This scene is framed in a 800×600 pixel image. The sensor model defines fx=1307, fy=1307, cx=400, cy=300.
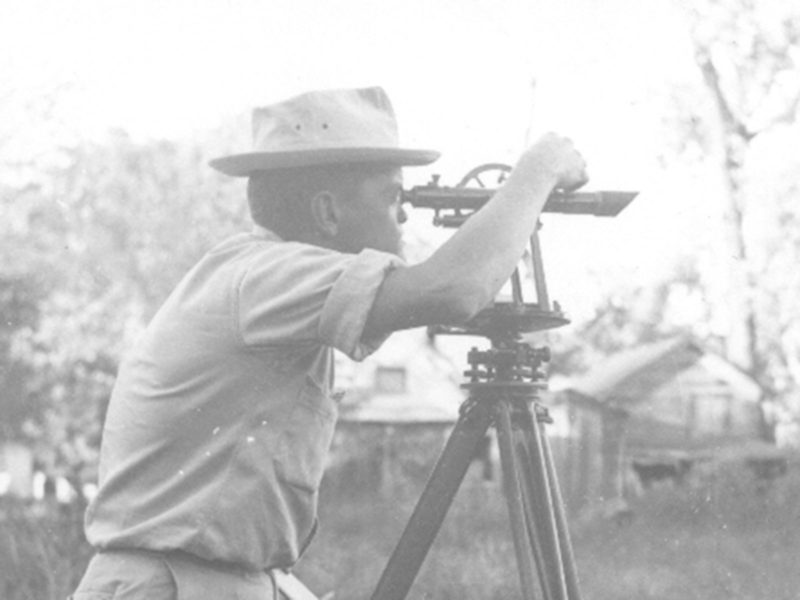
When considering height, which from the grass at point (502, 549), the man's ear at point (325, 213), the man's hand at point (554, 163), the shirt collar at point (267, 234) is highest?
the man's hand at point (554, 163)

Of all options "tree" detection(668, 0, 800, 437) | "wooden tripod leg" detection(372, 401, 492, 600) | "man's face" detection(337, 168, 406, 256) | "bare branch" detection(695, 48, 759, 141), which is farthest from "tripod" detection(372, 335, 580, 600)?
"bare branch" detection(695, 48, 759, 141)

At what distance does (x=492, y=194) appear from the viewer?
81.0 inches

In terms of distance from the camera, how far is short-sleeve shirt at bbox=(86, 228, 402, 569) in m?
1.82

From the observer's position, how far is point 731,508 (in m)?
6.18

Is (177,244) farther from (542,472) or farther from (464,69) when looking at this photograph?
(542,472)

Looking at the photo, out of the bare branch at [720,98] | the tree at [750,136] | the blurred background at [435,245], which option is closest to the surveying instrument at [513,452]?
the blurred background at [435,245]

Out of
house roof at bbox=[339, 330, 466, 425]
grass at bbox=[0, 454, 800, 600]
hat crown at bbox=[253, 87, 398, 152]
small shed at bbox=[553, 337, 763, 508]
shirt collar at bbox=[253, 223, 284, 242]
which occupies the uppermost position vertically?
hat crown at bbox=[253, 87, 398, 152]

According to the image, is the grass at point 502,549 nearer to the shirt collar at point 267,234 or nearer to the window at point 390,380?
the window at point 390,380

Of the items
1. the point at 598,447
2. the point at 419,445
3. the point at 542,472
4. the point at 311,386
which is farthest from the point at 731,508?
the point at 311,386

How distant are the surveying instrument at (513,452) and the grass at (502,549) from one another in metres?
3.13

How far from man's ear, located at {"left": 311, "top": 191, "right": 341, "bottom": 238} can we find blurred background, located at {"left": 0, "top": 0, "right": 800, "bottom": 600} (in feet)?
9.56

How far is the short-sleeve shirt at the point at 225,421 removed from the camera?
5.98 feet

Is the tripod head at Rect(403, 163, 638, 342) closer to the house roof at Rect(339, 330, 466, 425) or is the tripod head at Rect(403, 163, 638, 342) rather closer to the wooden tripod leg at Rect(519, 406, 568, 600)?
the wooden tripod leg at Rect(519, 406, 568, 600)

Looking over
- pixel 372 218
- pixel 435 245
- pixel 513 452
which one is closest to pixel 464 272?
pixel 372 218
